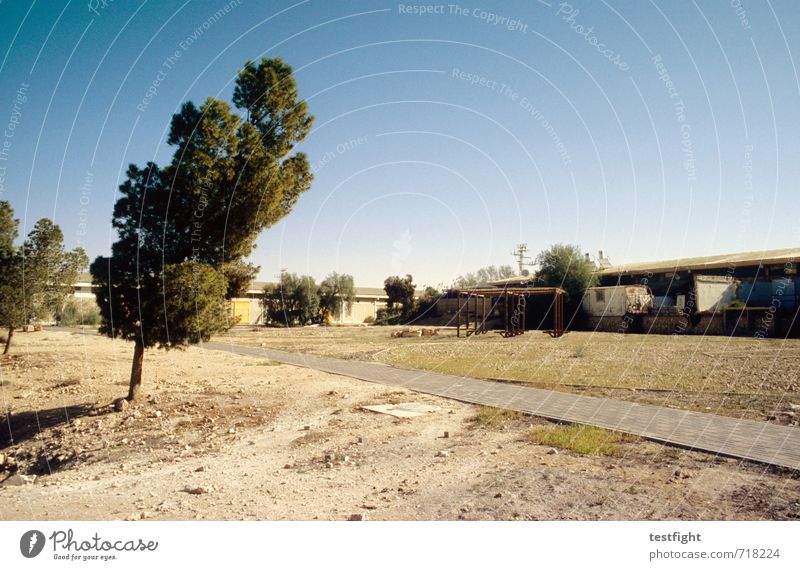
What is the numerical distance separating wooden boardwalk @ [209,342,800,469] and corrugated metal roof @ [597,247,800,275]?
35.6 metres

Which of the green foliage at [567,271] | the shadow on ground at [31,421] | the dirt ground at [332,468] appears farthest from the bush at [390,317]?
the shadow on ground at [31,421]

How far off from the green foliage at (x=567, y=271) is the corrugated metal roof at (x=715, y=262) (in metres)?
3.35

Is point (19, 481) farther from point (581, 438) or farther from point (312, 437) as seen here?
point (581, 438)

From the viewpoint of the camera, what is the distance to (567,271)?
45094 millimetres

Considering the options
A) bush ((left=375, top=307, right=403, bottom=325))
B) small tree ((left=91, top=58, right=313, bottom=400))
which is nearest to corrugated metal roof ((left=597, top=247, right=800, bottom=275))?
bush ((left=375, top=307, right=403, bottom=325))

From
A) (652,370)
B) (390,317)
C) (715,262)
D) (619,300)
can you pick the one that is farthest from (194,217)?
(390,317)

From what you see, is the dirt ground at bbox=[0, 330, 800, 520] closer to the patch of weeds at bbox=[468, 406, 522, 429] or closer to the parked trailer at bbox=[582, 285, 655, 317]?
the patch of weeds at bbox=[468, 406, 522, 429]

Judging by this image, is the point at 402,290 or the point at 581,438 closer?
the point at 581,438

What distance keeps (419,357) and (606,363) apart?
801cm

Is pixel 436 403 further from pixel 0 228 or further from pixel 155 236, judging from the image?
pixel 0 228

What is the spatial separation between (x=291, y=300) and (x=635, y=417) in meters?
54.3

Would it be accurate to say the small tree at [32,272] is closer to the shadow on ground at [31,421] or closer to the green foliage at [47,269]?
the green foliage at [47,269]

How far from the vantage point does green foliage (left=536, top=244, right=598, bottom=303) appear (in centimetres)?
4497

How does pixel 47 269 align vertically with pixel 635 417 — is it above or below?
above
